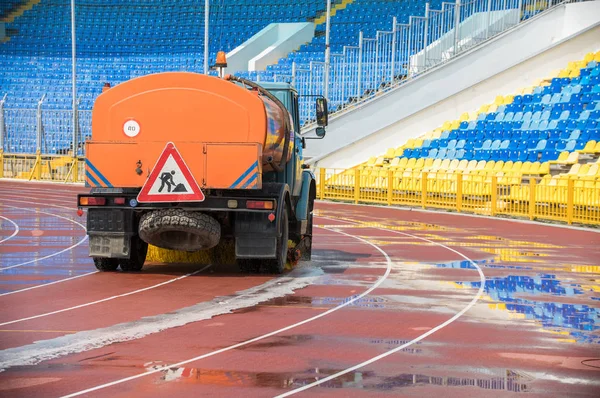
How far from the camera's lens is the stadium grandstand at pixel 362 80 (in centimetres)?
3266

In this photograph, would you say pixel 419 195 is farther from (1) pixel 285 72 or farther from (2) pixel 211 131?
(2) pixel 211 131

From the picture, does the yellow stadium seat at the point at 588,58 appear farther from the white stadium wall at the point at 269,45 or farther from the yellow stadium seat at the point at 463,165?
the white stadium wall at the point at 269,45

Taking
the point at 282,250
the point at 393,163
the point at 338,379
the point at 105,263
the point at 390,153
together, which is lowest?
the point at 338,379

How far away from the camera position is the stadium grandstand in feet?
107

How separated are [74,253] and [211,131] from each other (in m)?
5.02

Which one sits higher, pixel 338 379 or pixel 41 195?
pixel 41 195

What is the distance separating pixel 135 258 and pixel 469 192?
56.8 feet

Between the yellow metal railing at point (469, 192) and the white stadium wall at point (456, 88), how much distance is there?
240 cm

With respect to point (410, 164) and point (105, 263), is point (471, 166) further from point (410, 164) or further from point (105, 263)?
point (105, 263)

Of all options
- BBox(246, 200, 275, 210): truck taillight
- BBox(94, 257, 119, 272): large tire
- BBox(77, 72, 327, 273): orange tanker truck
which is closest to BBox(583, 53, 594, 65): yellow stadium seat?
BBox(77, 72, 327, 273): orange tanker truck

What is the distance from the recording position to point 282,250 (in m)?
16.5

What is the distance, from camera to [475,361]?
971 cm

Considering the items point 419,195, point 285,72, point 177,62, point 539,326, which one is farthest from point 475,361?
point 177,62

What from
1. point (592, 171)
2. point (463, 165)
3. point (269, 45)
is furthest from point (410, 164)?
point (269, 45)
